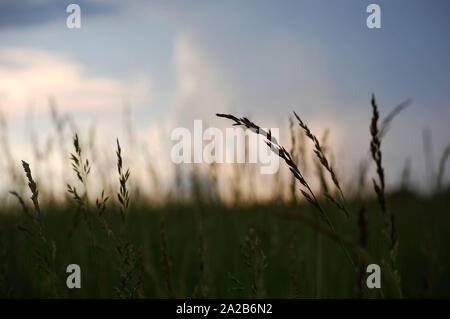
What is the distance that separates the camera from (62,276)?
122 inches

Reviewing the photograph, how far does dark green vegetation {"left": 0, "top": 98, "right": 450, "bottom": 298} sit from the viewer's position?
142 cm

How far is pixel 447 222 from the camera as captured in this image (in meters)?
5.54

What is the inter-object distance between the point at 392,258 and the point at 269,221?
1.89 m

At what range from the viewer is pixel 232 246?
3.65m

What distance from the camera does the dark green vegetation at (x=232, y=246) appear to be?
56.0 inches

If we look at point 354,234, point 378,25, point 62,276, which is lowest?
point 62,276
